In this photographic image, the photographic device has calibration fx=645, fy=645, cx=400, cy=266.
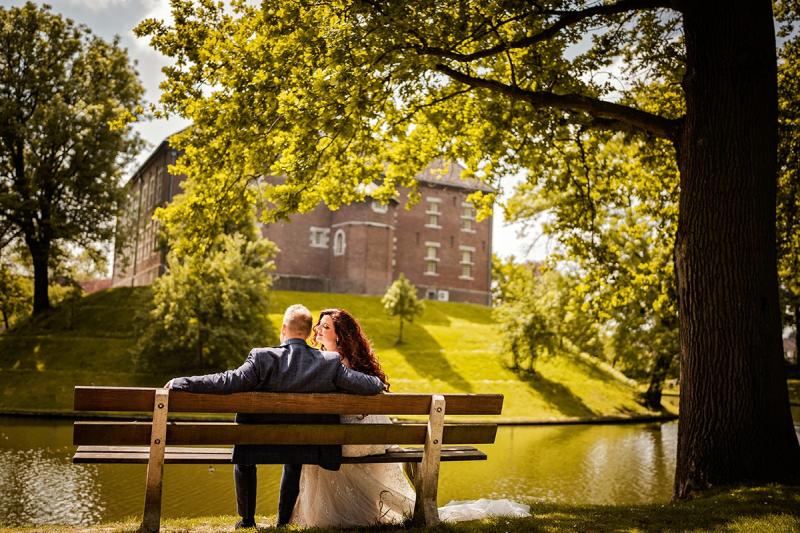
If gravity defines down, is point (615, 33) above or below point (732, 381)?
above

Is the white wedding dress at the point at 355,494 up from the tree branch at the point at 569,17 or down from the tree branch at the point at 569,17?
down

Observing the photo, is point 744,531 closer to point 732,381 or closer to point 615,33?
point 732,381

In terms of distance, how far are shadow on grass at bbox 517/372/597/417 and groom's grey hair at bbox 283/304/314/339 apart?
23976 mm

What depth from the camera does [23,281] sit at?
4178 centimetres

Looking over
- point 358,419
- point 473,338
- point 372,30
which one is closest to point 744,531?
point 358,419

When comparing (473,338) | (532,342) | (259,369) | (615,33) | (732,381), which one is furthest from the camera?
(473,338)

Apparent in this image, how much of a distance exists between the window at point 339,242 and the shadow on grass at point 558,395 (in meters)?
23.2

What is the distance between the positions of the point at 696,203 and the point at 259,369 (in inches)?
216

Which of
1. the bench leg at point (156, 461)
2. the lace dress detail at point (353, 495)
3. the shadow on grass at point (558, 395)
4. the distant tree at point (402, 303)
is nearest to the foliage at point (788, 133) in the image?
the lace dress detail at point (353, 495)

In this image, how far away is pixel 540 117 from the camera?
10.3 metres

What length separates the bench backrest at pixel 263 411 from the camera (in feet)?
15.3

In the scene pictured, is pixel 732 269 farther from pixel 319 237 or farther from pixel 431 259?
pixel 431 259

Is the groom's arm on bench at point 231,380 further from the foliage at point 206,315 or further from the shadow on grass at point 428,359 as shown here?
the shadow on grass at point 428,359

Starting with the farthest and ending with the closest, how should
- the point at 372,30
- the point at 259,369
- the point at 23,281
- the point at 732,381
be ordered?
the point at 23,281 → the point at 372,30 → the point at 732,381 → the point at 259,369
